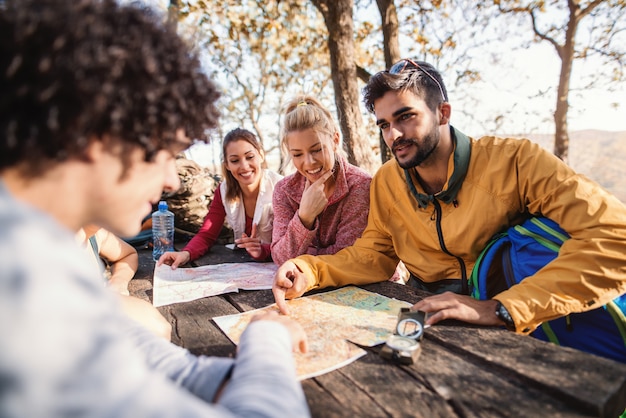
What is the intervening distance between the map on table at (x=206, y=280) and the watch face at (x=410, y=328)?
0.78 metres

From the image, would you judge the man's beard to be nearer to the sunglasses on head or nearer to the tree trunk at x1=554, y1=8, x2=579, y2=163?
the sunglasses on head

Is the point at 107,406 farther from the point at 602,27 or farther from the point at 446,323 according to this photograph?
the point at 602,27

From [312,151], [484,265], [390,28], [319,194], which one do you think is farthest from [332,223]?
[390,28]

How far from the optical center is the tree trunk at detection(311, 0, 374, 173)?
4938 millimetres

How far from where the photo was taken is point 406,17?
25.5 ft

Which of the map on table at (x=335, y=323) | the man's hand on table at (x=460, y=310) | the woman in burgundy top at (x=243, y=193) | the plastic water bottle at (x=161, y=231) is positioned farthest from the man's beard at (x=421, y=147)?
the plastic water bottle at (x=161, y=231)

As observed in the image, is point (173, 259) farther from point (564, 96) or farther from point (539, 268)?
point (564, 96)

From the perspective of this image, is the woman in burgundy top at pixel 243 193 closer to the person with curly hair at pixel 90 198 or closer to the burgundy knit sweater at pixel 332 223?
the burgundy knit sweater at pixel 332 223

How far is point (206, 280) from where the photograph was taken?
204 cm

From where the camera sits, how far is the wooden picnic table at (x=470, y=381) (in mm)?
868

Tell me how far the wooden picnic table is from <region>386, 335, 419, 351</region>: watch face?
1.8 inches

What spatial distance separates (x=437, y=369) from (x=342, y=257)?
935mm

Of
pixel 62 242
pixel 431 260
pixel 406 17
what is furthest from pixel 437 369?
pixel 406 17

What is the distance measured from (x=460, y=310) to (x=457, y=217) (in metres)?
0.66
